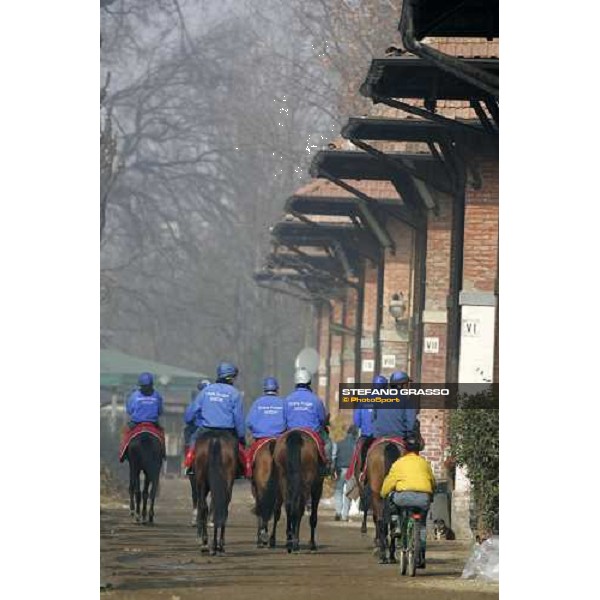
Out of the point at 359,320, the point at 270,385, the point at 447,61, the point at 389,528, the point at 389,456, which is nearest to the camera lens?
the point at 447,61

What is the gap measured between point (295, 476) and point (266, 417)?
586 mm

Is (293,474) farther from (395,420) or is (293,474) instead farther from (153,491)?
(153,491)

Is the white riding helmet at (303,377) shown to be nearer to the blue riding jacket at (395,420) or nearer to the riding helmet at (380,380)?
the riding helmet at (380,380)

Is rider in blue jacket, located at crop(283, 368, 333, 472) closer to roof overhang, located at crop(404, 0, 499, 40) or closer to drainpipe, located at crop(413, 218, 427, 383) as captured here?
drainpipe, located at crop(413, 218, 427, 383)

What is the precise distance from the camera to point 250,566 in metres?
18.5

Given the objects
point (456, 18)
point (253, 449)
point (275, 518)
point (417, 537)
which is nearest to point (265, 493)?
point (275, 518)

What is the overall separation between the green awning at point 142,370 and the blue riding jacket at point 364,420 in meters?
1.52

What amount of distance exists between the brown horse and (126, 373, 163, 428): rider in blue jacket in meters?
2.21

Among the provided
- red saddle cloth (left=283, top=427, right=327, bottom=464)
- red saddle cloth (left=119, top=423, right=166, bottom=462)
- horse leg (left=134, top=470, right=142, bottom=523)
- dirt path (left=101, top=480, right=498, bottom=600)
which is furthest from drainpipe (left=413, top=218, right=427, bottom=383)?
horse leg (left=134, top=470, right=142, bottom=523)

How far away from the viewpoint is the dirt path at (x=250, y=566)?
16531 millimetres
